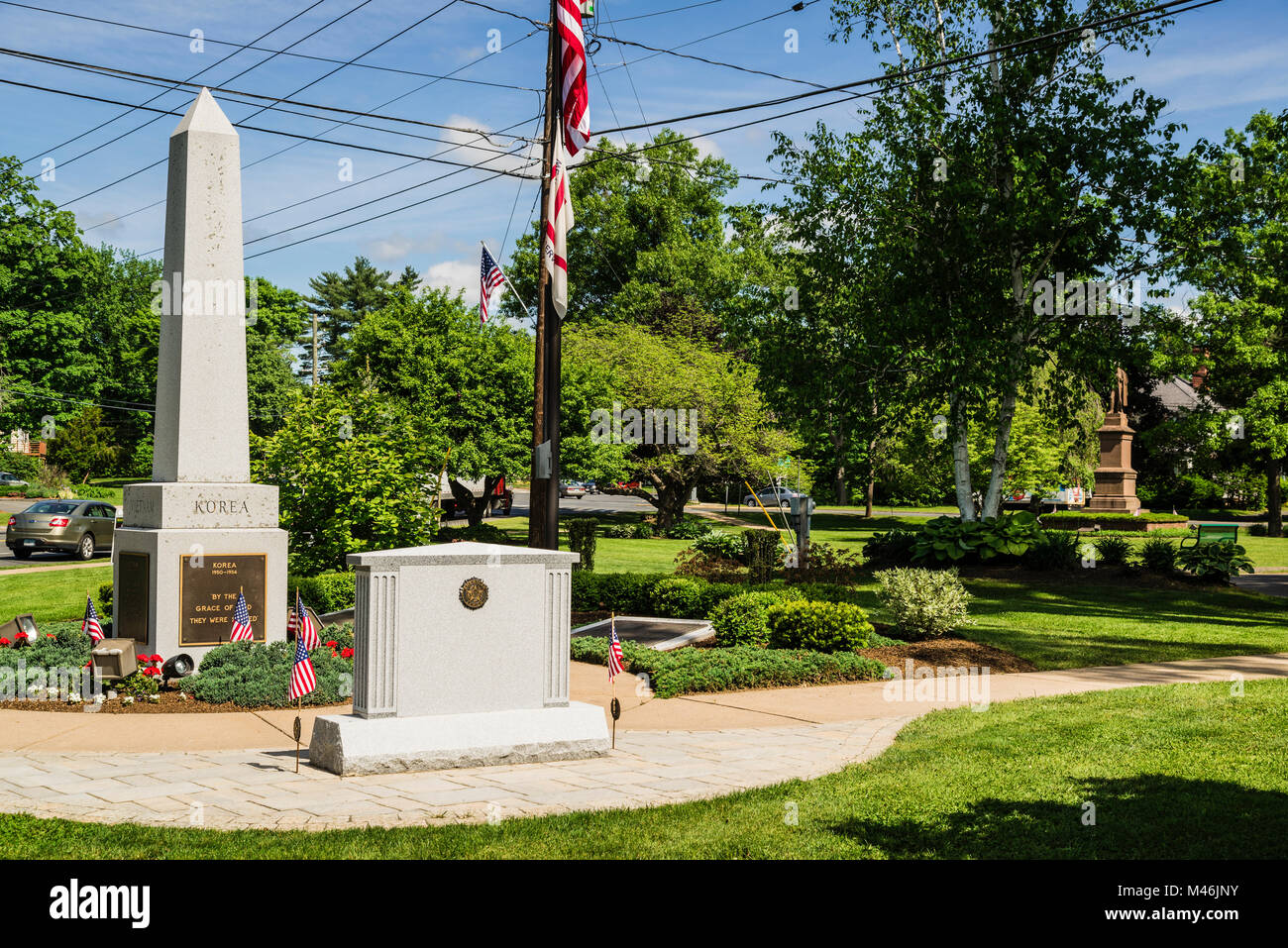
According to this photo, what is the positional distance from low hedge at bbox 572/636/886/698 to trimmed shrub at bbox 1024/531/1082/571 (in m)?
13.1

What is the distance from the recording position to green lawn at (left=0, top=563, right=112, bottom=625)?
59.6ft

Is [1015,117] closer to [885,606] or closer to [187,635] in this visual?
[885,606]

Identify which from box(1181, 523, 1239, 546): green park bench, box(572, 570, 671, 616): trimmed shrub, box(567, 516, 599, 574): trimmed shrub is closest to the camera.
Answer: box(572, 570, 671, 616): trimmed shrub

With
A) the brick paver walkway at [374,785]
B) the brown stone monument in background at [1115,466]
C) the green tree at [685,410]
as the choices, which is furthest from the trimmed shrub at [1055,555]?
the brown stone monument in background at [1115,466]

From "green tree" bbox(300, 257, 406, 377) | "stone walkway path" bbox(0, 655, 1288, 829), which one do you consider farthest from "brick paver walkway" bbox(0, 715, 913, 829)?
"green tree" bbox(300, 257, 406, 377)

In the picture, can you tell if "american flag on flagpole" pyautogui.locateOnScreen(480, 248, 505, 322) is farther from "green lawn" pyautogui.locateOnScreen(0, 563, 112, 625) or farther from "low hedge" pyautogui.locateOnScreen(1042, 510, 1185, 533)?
"low hedge" pyautogui.locateOnScreen(1042, 510, 1185, 533)

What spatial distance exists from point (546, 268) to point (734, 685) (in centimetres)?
600

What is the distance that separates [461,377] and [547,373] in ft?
78.9

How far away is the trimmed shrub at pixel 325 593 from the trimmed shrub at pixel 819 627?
23.6 ft

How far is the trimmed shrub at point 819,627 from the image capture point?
14.5 m

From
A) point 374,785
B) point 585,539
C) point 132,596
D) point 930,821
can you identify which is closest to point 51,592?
point 132,596

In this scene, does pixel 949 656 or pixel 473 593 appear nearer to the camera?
pixel 473 593

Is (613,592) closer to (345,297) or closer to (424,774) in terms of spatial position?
(424,774)

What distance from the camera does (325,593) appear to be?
1784 centimetres
